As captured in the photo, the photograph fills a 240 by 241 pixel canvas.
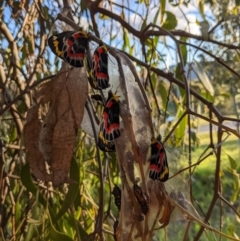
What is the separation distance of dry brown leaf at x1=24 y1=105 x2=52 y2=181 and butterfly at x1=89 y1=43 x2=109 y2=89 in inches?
7.1

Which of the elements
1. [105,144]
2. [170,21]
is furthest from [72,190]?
[170,21]

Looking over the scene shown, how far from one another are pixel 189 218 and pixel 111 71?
5.9 inches

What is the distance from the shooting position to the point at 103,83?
1.55ft

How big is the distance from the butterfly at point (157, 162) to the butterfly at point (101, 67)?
7 cm

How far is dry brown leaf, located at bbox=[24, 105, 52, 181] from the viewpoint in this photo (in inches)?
25.0

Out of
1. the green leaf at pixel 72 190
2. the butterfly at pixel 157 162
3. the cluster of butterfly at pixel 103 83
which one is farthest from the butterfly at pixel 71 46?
the green leaf at pixel 72 190

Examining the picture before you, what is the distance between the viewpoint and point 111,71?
A: 50 centimetres

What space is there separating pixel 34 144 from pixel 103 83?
205 millimetres

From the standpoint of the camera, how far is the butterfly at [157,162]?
17.3 inches

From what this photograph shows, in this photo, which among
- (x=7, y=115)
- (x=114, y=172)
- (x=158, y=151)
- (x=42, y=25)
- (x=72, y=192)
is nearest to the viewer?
(x=158, y=151)

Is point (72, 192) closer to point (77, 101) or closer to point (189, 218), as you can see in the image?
point (77, 101)

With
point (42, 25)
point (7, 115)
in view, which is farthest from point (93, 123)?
point (7, 115)

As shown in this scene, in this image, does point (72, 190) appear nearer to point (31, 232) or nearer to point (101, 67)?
point (31, 232)

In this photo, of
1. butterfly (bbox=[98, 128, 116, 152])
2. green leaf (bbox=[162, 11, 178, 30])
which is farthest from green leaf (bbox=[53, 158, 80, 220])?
green leaf (bbox=[162, 11, 178, 30])
